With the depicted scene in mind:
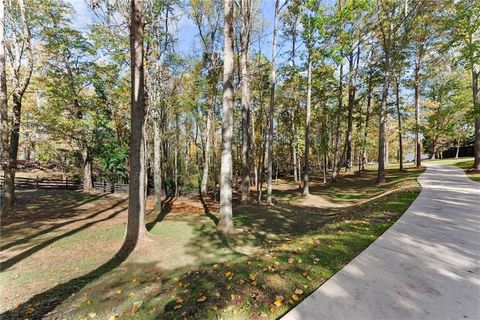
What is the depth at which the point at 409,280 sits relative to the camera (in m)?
2.94

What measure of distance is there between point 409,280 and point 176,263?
4.99 metres

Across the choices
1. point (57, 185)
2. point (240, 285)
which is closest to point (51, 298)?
point (240, 285)

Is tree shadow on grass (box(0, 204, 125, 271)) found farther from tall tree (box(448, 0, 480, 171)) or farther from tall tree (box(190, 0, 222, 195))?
tall tree (box(448, 0, 480, 171))

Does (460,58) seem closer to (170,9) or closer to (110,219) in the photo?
(170,9)

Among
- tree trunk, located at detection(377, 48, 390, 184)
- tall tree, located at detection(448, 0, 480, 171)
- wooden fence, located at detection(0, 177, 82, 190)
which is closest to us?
tall tree, located at detection(448, 0, 480, 171)

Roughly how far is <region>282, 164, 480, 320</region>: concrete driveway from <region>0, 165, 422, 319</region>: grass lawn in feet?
0.81

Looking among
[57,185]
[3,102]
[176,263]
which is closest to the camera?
[176,263]

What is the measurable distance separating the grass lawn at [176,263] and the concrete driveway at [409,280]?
246 millimetres

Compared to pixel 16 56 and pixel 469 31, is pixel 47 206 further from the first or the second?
pixel 469 31

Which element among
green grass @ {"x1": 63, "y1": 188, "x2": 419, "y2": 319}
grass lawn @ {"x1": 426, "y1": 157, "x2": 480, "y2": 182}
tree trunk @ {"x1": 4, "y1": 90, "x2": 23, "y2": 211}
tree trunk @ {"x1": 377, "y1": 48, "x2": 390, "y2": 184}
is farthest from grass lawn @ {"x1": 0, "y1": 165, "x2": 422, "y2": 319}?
grass lawn @ {"x1": 426, "y1": 157, "x2": 480, "y2": 182}

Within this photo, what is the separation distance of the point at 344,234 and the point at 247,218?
228 inches

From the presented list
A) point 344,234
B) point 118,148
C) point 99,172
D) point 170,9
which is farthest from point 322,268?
point 99,172

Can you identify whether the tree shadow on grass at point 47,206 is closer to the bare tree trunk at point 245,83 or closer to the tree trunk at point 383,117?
the bare tree trunk at point 245,83

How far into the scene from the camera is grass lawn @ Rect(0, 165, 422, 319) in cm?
307
